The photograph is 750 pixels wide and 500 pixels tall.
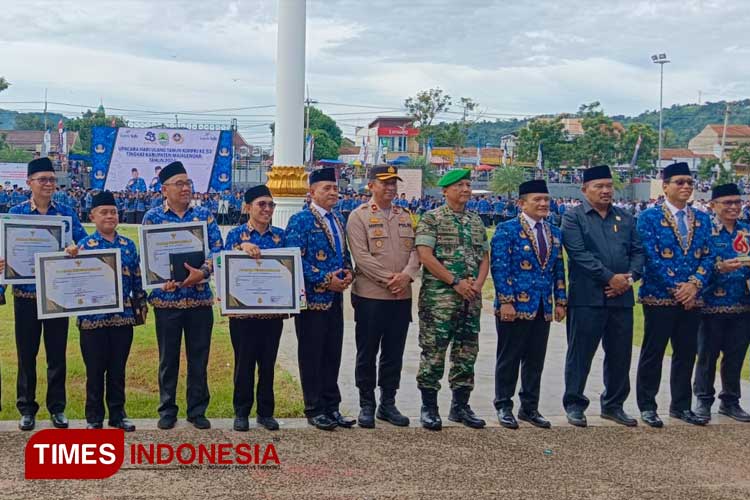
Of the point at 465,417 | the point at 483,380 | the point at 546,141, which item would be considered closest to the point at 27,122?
the point at 546,141

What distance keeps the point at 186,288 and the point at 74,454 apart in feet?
4.43

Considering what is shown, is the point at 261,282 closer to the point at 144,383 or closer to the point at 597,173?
the point at 144,383

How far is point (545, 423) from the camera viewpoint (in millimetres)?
6312

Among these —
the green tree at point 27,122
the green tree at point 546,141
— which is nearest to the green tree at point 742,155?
the green tree at point 546,141

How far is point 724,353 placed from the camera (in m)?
6.95

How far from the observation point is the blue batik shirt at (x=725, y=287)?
6.78 m

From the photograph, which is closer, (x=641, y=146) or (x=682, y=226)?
(x=682, y=226)

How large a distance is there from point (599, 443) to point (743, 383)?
10.5 feet

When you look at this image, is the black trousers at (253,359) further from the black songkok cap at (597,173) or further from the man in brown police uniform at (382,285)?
the black songkok cap at (597,173)

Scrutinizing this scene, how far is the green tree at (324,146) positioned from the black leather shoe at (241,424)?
76.9 m

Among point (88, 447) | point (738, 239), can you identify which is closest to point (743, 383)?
point (738, 239)

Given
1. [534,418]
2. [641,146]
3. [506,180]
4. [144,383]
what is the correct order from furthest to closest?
[641,146] < [506,180] < [144,383] < [534,418]

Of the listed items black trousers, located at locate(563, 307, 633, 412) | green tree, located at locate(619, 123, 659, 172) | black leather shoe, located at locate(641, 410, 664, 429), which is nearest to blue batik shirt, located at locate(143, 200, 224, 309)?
black trousers, located at locate(563, 307, 633, 412)

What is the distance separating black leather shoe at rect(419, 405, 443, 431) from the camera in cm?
611
